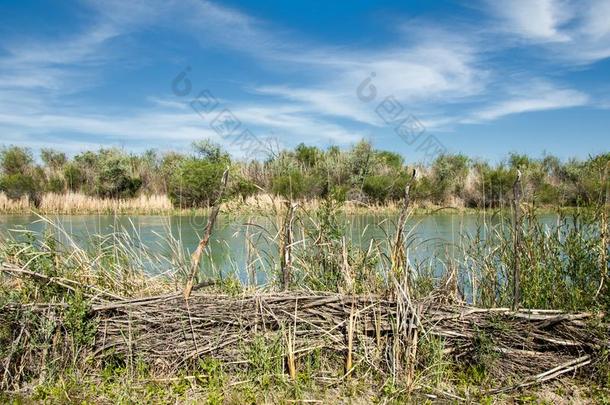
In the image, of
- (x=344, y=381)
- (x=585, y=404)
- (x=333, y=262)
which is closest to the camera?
(x=585, y=404)

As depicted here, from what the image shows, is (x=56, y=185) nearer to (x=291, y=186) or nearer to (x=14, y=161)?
(x=14, y=161)

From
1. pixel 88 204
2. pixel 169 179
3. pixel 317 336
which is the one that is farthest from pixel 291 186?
pixel 169 179

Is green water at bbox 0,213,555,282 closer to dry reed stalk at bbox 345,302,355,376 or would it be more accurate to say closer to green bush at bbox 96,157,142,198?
dry reed stalk at bbox 345,302,355,376

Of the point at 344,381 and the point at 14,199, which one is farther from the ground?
the point at 14,199

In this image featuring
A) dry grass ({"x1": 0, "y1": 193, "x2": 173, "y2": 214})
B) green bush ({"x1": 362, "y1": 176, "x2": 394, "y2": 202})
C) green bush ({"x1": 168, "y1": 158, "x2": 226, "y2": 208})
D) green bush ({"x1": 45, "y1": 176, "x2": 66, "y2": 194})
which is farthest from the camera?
green bush ({"x1": 45, "y1": 176, "x2": 66, "y2": 194})

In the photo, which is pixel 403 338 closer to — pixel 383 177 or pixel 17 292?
pixel 17 292

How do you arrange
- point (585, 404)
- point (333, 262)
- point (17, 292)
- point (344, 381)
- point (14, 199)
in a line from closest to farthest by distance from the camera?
point (585, 404), point (344, 381), point (17, 292), point (333, 262), point (14, 199)

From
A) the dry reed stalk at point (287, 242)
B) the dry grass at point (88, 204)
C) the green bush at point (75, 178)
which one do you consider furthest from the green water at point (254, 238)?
the green bush at point (75, 178)

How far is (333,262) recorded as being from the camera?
445 cm

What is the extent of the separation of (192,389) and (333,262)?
1.56 metres

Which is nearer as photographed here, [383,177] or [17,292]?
[17,292]

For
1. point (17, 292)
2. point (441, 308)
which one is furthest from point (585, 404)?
point (17, 292)

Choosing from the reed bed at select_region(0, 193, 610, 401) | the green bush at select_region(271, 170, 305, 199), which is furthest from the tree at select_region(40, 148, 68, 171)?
the reed bed at select_region(0, 193, 610, 401)

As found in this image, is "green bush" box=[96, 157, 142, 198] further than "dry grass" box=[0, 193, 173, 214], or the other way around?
"green bush" box=[96, 157, 142, 198]
